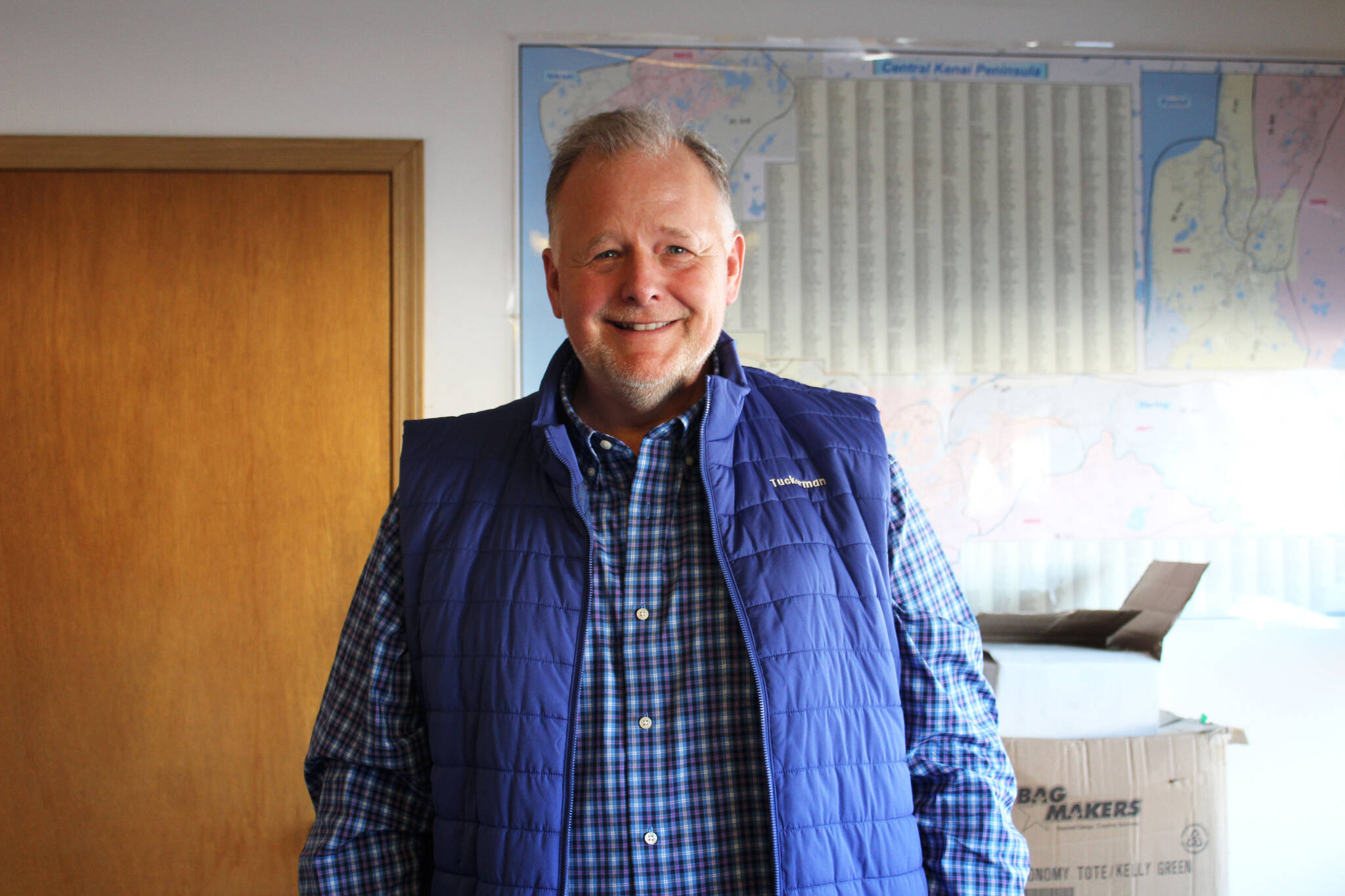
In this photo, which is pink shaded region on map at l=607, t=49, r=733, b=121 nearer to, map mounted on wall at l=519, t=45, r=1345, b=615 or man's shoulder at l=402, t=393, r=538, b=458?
map mounted on wall at l=519, t=45, r=1345, b=615

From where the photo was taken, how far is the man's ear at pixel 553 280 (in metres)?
1.02

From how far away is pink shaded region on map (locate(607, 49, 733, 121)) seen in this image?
2027 millimetres

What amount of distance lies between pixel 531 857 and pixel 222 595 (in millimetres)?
1485

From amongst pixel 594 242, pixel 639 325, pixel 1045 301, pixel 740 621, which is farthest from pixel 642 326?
pixel 1045 301

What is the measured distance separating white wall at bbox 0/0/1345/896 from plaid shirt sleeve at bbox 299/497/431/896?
3.56 ft

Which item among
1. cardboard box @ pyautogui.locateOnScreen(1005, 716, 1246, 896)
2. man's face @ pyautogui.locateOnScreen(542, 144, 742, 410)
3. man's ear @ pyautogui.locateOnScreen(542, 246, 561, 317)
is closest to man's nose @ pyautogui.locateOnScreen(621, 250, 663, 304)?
man's face @ pyautogui.locateOnScreen(542, 144, 742, 410)

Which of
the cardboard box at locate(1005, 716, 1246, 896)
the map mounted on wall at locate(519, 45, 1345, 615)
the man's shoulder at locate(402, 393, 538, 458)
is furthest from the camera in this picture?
the map mounted on wall at locate(519, 45, 1345, 615)

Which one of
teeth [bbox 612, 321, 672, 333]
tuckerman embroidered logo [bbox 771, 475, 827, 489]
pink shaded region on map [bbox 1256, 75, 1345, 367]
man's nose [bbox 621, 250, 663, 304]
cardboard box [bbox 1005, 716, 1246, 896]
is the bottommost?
cardboard box [bbox 1005, 716, 1246, 896]

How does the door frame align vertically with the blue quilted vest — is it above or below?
above

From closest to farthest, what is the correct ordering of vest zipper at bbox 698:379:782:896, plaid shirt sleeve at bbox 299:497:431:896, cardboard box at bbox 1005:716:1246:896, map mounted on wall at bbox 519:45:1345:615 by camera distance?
vest zipper at bbox 698:379:782:896 < plaid shirt sleeve at bbox 299:497:431:896 < cardboard box at bbox 1005:716:1246:896 < map mounted on wall at bbox 519:45:1345:615

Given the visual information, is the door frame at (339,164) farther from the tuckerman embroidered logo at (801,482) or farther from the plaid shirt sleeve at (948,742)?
the plaid shirt sleeve at (948,742)

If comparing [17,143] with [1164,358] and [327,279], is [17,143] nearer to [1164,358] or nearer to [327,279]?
[327,279]

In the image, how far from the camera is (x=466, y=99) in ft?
6.61

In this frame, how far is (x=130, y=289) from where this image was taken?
200cm
